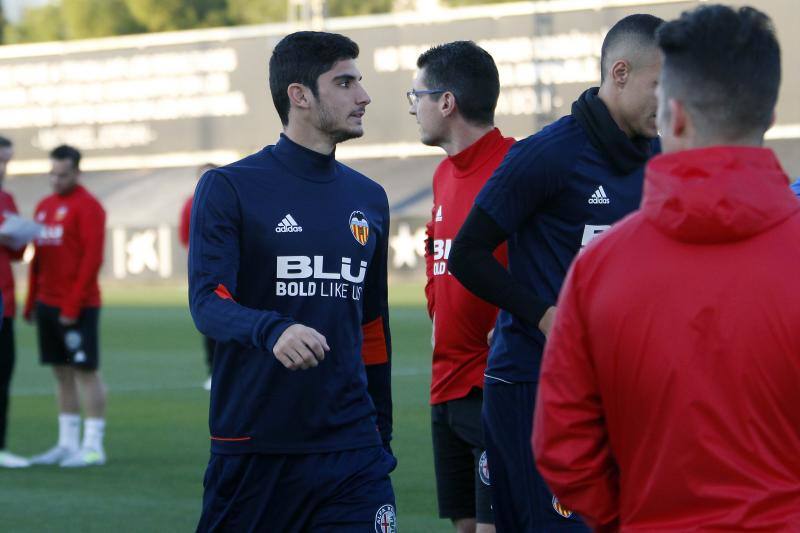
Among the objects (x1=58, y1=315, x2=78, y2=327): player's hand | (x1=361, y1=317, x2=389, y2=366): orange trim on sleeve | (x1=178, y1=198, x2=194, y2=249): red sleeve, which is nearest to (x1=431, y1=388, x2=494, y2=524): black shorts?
(x1=361, y1=317, x2=389, y2=366): orange trim on sleeve

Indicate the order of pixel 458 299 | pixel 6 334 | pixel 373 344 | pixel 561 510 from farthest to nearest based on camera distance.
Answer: pixel 6 334 < pixel 458 299 < pixel 373 344 < pixel 561 510

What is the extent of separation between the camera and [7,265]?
33.9 feet

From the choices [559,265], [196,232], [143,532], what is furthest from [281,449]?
[143,532]

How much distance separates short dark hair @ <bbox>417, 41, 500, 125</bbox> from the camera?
6.36 meters

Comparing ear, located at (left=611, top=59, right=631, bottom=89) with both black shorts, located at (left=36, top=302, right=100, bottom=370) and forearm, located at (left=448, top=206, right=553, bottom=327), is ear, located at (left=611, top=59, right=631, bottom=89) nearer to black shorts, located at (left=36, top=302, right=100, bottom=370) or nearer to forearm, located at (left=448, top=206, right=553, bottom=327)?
forearm, located at (left=448, top=206, right=553, bottom=327)

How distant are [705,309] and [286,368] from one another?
218cm

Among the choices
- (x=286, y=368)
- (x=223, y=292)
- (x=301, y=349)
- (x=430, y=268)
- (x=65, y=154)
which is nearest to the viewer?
(x=301, y=349)

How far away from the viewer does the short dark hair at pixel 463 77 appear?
6.36 m

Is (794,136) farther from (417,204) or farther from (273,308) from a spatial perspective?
(273,308)

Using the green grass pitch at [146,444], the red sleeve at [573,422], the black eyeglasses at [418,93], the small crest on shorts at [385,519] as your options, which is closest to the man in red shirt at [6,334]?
the green grass pitch at [146,444]

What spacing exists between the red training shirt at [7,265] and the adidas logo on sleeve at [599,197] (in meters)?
6.37

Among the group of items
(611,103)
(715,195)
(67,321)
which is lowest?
(67,321)

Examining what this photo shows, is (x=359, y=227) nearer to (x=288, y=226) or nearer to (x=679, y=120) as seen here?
(x=288, y=226)

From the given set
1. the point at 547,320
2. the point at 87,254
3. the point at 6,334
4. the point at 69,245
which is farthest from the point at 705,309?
the point at 69,245
